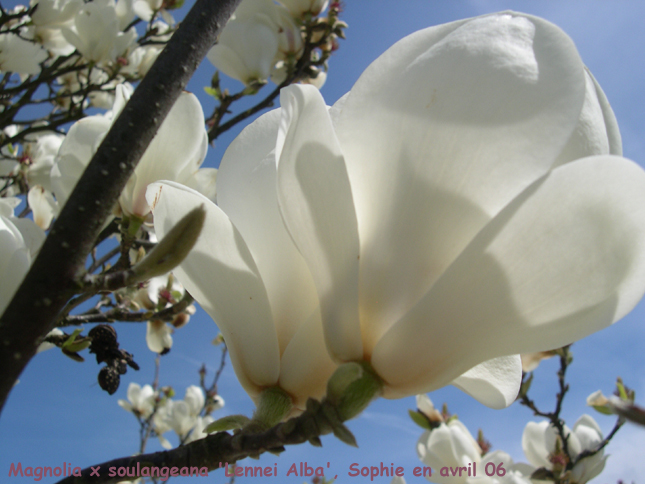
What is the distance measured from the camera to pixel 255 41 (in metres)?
1.44

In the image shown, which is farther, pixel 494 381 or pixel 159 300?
pixel 159 300

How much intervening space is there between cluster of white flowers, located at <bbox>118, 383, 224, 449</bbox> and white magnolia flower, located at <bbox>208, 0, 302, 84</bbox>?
266 cm

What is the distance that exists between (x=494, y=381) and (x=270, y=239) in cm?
24

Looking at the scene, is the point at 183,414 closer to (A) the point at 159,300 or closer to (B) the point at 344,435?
(A) the point at 159,300

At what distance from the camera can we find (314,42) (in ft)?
5.24

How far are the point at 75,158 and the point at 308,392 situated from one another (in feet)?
2.16

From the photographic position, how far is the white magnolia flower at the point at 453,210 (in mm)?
320

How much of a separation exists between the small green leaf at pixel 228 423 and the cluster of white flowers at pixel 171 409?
131 inches

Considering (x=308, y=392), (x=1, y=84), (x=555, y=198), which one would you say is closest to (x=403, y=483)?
(x=308, y=392)

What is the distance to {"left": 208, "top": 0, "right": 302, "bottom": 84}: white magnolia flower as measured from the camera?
1.43 meters

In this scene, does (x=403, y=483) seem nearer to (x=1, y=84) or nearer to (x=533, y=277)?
(x=533, y=277)

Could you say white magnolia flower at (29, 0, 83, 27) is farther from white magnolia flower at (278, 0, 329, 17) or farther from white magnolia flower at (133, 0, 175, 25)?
white magnolia flower at (278, 0, 329, 17)

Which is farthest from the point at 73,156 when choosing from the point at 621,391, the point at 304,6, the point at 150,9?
the point at 621,391

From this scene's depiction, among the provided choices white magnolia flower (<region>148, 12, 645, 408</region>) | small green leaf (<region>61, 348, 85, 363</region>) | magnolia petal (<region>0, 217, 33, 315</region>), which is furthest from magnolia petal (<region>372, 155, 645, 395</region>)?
small green leaf (<region>61, 348, 85, 363</region>)
